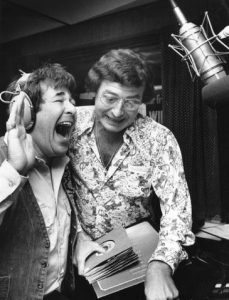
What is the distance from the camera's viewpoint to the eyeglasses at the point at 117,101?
1929 mm

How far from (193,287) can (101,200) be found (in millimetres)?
623

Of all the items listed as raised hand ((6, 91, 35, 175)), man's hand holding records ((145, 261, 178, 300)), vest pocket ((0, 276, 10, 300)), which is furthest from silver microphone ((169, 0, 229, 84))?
vest pocket ((0, 276, 10, 300))

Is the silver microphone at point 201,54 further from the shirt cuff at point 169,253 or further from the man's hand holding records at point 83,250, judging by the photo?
the man's hand holding records at point 83,250

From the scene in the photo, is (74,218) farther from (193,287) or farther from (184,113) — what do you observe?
(184,113)

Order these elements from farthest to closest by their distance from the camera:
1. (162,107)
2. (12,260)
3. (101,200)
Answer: (162,107)
(101,200)
(12,260)

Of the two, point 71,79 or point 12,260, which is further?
point 71,79

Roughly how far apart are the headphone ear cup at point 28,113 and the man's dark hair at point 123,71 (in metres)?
0.47

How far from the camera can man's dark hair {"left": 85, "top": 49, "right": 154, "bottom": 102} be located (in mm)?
1945

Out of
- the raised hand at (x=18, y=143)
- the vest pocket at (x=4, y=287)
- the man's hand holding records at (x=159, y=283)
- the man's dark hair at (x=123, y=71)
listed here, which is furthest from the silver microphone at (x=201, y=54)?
the vest pocket at (x=4, y=287)

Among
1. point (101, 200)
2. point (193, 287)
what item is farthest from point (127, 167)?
point (193, 287)

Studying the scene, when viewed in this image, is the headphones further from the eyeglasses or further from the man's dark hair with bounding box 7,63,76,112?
the eyeglasses

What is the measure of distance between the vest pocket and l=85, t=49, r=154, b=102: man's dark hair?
1047 mm

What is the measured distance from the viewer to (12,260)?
156 cm

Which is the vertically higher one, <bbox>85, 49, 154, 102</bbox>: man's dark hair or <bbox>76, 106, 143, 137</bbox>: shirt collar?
<bbox>85, 49, 154, 102</bbox>: man's dark hair
